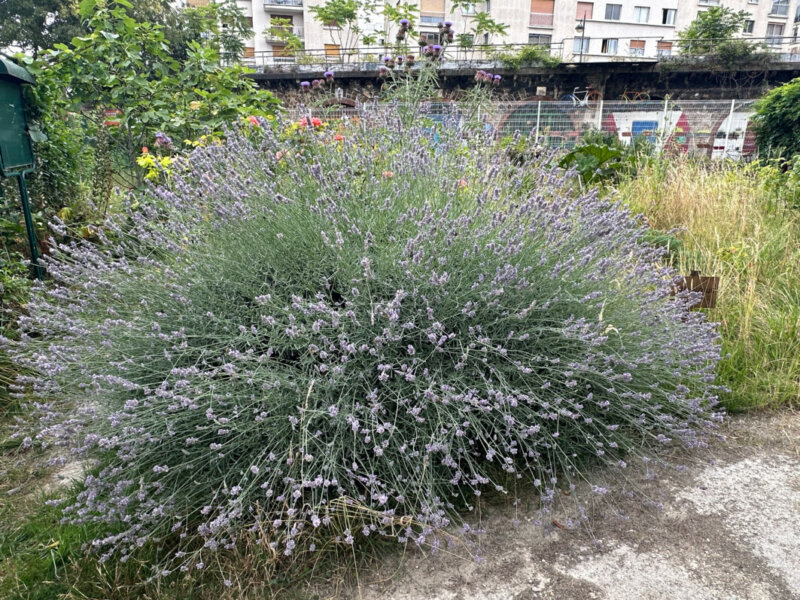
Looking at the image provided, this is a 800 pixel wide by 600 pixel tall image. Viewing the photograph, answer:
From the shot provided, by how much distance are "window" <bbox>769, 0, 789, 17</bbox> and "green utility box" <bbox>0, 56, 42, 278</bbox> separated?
46.2m

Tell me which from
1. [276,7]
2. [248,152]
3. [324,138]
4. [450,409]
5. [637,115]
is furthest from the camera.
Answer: [276,7]

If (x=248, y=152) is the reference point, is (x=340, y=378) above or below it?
below


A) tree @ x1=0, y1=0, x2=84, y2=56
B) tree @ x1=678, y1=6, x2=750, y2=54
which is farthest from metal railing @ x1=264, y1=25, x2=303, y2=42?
tree @ x1=678, y1=6, x2=750, y2=54

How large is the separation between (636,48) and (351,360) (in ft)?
127

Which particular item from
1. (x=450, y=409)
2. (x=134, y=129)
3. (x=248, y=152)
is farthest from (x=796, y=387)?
(x=134, y=129)

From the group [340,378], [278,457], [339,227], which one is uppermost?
[339,227]

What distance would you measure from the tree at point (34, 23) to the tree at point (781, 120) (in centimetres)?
2573

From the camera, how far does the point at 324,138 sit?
2.65m

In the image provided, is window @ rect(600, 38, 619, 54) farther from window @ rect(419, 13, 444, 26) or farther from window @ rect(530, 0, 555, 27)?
window @ rect(419, 13, 444, 26)

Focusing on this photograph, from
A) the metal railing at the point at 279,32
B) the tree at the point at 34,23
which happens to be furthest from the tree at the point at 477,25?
the tree at the point at 34,23

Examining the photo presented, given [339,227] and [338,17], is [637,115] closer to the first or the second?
[338,17]

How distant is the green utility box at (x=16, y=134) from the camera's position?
2908 millimetres

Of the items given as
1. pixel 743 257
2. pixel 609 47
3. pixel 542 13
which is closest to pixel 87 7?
pixel 743 257

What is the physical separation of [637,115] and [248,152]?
1603 centimetres
